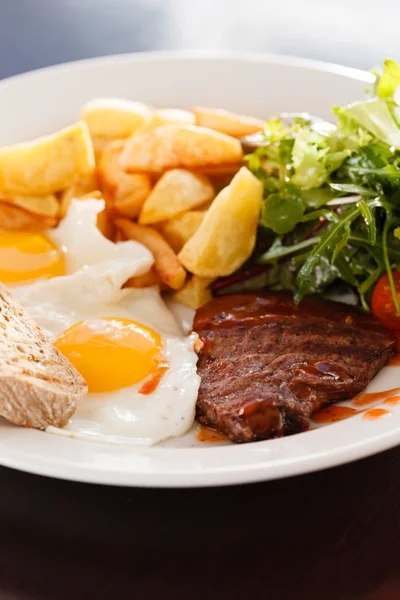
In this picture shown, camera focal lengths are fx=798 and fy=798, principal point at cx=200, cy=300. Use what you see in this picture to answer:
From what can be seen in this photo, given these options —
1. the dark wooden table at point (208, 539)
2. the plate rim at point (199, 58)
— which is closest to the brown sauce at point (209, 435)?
the dark wooden table at point (208, 539)

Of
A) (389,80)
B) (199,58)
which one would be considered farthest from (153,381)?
(199,58)

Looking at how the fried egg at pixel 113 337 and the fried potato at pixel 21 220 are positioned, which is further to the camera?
the fried potato at pixel 21 220

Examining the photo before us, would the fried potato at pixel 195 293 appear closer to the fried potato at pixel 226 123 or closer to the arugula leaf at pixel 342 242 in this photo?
the arugula leaf at pixel 342 242

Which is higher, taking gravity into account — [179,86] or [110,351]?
[179,86]

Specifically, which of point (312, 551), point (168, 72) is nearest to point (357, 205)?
point (312, 551)

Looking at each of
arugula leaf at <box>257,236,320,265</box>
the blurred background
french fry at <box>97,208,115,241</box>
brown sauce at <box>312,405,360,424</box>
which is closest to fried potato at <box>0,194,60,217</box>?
french fry at <box>97,208,115,241</box>

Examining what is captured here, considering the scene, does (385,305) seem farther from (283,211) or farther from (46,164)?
(46,164)
